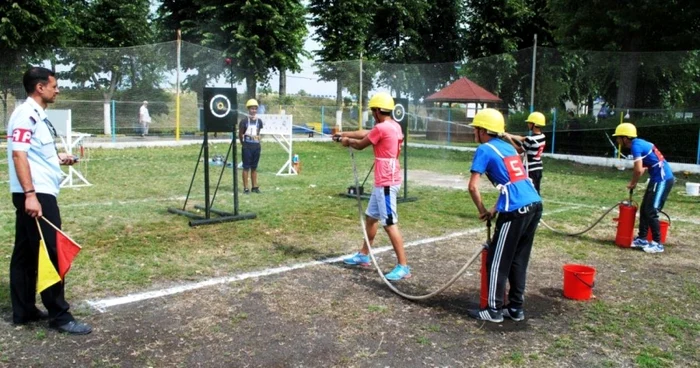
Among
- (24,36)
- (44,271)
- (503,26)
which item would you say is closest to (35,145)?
(44,271)

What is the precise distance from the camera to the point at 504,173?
15.3 feet

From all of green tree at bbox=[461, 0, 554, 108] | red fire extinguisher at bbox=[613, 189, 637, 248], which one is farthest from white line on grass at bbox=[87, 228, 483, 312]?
green tree at bbox=[461, 0, 554, 108]

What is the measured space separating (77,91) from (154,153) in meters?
4.37

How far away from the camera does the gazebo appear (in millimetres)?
22047

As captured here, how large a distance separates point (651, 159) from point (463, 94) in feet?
49.5

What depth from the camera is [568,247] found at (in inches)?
298

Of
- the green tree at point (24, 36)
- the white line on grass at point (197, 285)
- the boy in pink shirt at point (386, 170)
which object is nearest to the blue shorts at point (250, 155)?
the white line on grass at point (197, 285)

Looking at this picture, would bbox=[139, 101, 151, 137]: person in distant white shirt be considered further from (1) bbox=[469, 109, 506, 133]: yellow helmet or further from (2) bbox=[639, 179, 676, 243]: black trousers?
(1) bbox=[469, 109, 506, 133]: yellow helmet

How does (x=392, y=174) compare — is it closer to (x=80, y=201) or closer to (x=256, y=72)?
(x=80, y=201)

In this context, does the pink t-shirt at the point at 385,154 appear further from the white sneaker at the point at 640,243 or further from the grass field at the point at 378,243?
the white sneaker at the point at 640,243

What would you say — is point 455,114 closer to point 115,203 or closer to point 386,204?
point 115,203

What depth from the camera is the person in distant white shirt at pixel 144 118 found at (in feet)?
74.7

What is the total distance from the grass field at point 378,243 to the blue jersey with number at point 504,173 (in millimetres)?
1048

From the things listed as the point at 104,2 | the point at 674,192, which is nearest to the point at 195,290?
the point at 674,192
